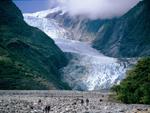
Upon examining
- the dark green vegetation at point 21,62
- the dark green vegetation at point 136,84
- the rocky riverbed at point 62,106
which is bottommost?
the rocky riverbed at point 62,106

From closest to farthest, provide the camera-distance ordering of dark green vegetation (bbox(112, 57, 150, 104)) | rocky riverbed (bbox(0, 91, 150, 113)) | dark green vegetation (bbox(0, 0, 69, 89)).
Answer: rocky riverbed (bbox(0, 91, 150, 113)) → dark green vegetation (bbox(112, 57, 150, 104)) → dark green vegetation (bbox(0, 0, 69, 89))

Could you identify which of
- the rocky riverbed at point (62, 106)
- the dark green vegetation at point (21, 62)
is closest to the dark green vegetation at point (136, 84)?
the rocky riverbed at point (62, 106)

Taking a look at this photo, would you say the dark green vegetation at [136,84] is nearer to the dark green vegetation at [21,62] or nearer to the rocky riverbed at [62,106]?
the rocky riverbed at [62,106]

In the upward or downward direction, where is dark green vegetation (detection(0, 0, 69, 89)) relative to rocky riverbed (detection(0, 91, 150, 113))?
upward

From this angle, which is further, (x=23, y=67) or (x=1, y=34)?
(x=1, y=34)

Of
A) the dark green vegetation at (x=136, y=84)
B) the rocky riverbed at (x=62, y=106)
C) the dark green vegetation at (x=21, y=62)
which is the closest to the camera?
the rocky riverbed at (x=62, y=106)

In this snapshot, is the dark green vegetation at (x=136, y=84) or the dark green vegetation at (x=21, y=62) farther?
the dark green vegetation at (x=21, y=62)

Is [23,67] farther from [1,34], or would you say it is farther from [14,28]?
[14,28]

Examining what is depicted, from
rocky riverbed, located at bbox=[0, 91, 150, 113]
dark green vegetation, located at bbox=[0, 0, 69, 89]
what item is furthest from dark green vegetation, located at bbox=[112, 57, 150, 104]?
dark green vegetation, located at bbox=[0, 0, 69, 89]

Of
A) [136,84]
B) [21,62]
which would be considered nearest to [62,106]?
[136,84]

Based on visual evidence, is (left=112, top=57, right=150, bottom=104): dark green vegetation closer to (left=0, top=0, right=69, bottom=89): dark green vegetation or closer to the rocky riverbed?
the rocky riverbed

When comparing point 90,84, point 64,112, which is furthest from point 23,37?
point 64,112
